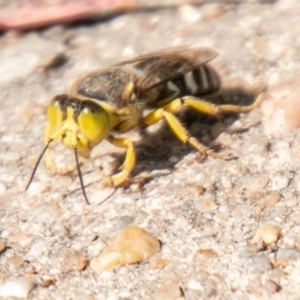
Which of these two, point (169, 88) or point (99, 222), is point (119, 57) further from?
point (99, 222)

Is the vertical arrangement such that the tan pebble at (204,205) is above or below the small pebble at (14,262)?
below

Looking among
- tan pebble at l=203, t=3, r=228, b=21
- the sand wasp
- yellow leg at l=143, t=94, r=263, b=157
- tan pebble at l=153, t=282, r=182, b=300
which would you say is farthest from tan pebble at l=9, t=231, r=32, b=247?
tan pebble at l=203, t=3, r=228, b=21

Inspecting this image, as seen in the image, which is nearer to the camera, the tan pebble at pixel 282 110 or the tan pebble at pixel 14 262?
the tan pebble at pixel 14 262

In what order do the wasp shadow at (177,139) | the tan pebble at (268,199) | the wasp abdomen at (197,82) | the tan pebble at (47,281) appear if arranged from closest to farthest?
the tan pebble at (47,281) < the tan pebble at (268,199) < the wasp shadow at (177,139) < the wasp abdomen at (197,82)

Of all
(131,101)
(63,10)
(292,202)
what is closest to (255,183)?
(292,202)

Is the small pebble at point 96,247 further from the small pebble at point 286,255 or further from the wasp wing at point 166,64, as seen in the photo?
the wasp wing at point 166,64

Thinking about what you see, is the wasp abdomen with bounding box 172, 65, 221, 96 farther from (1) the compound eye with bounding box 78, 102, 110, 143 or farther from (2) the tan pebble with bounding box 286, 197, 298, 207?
(2) the tan pebble with bounding box 286, 197, 298, 207

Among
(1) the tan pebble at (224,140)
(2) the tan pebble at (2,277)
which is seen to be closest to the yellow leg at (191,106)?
(1) the tan pebble at (224,140)

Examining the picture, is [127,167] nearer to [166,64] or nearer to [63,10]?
[166,64]
